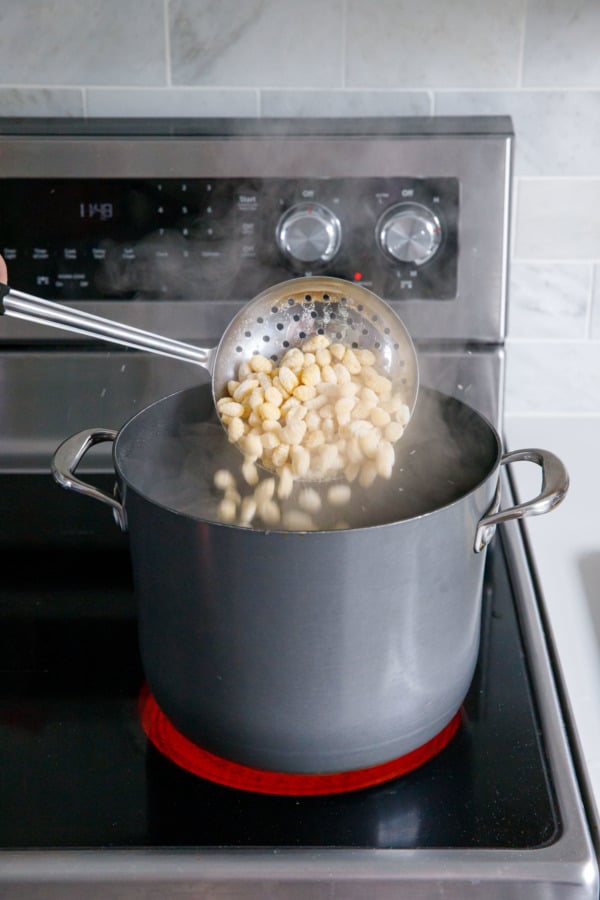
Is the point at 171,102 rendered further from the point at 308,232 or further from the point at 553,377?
the point at 553,377

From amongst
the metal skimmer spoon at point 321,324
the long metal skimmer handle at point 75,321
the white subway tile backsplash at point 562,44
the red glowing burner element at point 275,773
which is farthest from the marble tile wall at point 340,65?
the red glowing burner element at point 275,773

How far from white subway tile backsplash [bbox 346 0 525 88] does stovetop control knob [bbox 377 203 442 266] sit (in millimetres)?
186

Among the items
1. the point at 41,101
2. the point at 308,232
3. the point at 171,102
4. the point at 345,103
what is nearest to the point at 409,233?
the point at 308,232

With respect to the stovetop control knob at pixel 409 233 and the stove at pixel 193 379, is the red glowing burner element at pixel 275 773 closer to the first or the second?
the stove at pixel 193 379

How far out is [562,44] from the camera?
957 mm

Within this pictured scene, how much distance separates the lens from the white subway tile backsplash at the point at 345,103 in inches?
38.5

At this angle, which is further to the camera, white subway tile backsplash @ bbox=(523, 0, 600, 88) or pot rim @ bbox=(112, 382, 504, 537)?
white subway tile backsplash @ bbox=(523, 0, 600, 88)

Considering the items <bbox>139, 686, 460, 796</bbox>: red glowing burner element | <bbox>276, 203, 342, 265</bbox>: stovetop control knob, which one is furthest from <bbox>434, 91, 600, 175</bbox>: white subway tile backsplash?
<bbox>139, 686, 460, 796</bbox>: red glowing burner element

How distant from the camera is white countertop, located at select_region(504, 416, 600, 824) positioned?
2.10ft

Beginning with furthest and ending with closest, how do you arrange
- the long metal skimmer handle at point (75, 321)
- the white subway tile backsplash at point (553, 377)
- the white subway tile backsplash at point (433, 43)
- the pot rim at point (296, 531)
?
the white subway tile backsplash at point (553, 377), the white subway tile backsplash at point (433, 43), the long metal skimmer handle at point (75, 321), the pot rim at point (296, 531)

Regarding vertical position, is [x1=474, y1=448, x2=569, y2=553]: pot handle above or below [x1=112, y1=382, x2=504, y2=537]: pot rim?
below

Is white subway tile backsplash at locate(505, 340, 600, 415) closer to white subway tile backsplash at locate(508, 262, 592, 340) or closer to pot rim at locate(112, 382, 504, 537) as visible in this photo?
white subway tile backsplash at locate(508, 262, 592, 340)

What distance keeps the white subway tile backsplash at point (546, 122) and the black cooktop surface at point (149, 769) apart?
45 cm

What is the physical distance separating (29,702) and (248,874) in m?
0.23
